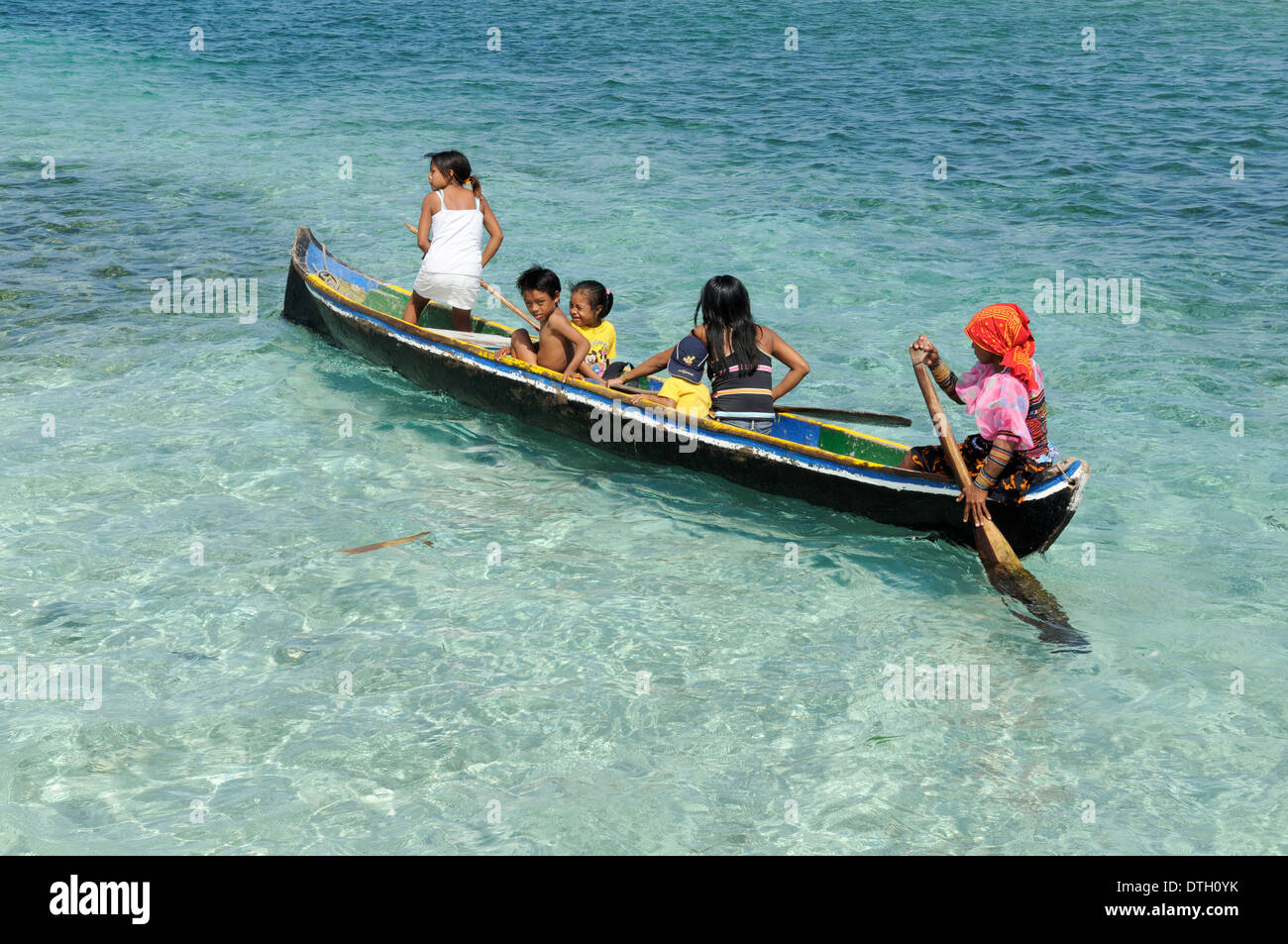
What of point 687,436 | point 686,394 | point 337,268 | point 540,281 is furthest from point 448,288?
point 687,436

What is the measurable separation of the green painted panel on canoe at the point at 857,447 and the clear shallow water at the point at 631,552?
2.20ft

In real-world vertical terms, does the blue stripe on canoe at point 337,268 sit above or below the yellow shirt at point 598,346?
above

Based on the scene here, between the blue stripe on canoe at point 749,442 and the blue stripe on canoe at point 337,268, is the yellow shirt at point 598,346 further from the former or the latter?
the blue stripe on canoe at point 337,268

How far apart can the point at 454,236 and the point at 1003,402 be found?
17.4ft

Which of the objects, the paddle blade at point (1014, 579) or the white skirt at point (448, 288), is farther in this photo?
the white skirt at point (448, 288)

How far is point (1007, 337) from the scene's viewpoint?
6.34 m

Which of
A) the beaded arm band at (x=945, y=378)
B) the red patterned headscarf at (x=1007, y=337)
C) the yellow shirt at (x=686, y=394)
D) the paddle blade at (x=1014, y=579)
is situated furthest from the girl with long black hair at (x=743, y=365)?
the paddle blade at (x=1014, y=579)

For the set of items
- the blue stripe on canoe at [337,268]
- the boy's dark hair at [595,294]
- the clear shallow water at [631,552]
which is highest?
the blue stripe on canoe at [337,268]

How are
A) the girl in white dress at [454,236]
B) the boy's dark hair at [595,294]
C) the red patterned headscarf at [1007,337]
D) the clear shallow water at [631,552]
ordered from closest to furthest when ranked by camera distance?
the clear shallow water at [631,552] → the red patterned headscarf at [1007,337] → the boy's dark hair at [595,294] → the girl in white dress at [454,236]

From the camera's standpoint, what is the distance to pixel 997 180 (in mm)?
16547

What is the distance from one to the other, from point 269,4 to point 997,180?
25563mm

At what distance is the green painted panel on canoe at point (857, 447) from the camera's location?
780cm

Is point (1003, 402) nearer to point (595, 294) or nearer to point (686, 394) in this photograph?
point (686, 394)
